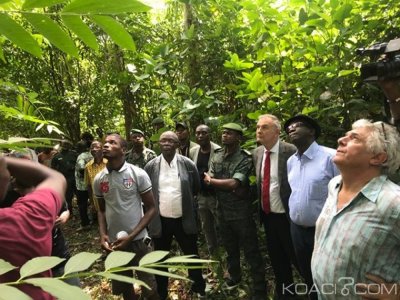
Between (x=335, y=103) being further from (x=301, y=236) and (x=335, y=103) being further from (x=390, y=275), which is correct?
(x=390, y=275)

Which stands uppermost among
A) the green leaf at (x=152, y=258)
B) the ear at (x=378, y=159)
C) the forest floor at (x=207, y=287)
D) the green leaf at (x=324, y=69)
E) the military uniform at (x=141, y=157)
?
the green leaf at (x=324, y=69)

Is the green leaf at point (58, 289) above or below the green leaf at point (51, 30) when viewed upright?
below

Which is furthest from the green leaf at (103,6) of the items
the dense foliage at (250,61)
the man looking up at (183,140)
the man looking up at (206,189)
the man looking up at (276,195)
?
the man looking up at (183,140)

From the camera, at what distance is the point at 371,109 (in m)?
3.13

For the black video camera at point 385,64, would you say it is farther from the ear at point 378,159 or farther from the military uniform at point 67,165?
the military uniform at point 67,165

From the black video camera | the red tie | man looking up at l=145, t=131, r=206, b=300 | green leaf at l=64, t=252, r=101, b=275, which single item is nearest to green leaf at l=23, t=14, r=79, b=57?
green leaf at l=64, t=252, r=101, b=275

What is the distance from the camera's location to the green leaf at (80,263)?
62 cm

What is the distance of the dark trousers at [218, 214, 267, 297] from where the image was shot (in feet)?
12.3

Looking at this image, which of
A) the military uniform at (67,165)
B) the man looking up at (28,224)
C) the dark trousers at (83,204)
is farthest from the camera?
the military uniform at (67,165)

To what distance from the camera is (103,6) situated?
0.65 metres

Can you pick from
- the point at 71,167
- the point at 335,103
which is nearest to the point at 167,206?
the point at 335,103

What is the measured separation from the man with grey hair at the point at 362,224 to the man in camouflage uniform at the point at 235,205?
5.87 ft

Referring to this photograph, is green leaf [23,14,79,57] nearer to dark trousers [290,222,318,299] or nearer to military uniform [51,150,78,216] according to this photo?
dark trousers [290,222,318,299]

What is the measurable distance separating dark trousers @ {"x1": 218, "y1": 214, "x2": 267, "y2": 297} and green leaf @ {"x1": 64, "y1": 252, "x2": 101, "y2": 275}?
3.28 m
